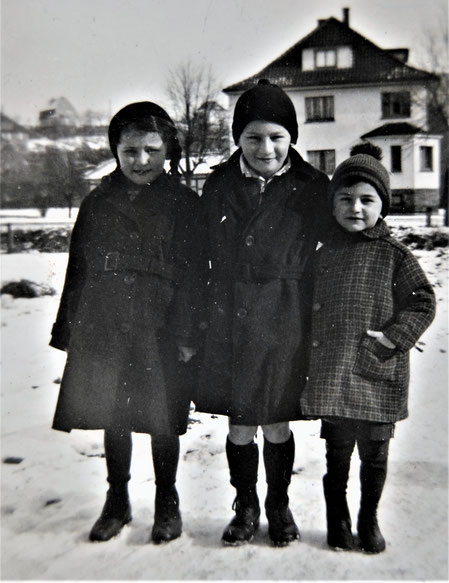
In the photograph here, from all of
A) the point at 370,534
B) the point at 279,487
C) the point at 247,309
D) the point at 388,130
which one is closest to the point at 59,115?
the point at 247,309

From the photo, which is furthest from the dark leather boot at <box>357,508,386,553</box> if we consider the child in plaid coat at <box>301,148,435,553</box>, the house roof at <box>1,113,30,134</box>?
the house roof at <box>1,113,30,134</box>

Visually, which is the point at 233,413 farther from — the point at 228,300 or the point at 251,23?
the point at 251,23

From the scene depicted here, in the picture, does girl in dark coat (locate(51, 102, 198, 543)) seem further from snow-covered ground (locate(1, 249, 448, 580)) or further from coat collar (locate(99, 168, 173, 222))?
snow-covered ground (locate(1, 249, 448, 580))

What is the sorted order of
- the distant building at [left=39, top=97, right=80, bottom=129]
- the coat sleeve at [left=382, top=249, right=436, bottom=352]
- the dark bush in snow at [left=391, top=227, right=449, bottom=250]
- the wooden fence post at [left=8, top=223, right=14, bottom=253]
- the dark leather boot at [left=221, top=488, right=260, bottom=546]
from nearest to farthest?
the coat sleeve at [left=382, top=249, right=436, bottom=352] → the dark leather boot at [left=221, top=488, right=260, bottom=546] → the dark bush in snow at [left=391, top=227, right=449, bottom=250] → the distant building at [left=39, top=97, right=80, bottom=129] → the wooden fence post at [left=8, top=223, right=14, bottom=253]

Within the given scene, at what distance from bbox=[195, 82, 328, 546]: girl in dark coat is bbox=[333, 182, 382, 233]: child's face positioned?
10 cm

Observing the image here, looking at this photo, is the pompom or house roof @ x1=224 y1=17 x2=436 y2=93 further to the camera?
house roof @ x1=224 y1=17 x2=436 y2=93

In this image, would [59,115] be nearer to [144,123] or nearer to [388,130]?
[144,123]

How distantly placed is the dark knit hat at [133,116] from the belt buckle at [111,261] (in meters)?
0.40

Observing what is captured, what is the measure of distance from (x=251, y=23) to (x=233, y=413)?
1.56 metres

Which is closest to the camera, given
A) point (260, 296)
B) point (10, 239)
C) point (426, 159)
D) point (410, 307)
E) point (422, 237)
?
point (410, 307)

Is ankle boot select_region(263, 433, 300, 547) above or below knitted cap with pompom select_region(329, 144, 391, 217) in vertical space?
below

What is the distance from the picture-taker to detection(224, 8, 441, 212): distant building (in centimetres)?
204

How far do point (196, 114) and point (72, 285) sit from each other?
0.84 meters

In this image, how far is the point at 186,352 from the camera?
1899 millimetres
